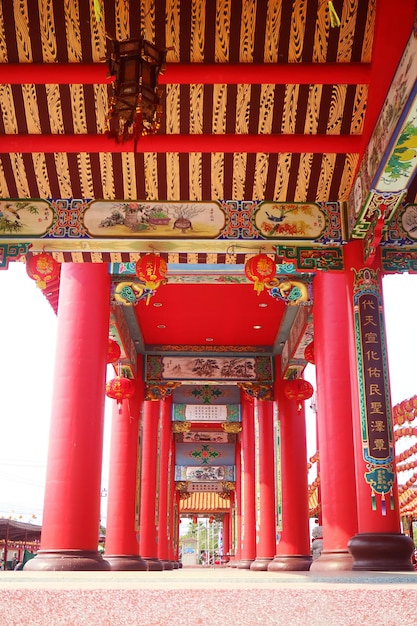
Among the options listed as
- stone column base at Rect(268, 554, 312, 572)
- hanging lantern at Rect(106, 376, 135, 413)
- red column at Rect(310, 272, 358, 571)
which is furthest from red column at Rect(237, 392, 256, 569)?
red column at Rect(310, 272, 358, 571)

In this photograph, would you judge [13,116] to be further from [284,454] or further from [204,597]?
[284,454]

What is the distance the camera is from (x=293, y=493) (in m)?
13.0

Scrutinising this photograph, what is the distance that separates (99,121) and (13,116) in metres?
0.91

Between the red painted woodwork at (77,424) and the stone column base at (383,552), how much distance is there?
3.14m

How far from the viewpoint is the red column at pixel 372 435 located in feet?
20.2

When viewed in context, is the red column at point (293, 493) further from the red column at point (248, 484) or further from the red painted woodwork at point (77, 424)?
the red painted woodwork at point (77, 424)

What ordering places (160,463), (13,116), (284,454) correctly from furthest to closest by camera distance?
1. (160,463)
2. (284,454)
3. (13,116)

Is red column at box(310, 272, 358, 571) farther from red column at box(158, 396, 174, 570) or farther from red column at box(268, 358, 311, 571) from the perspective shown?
red column at box(158, 396, 174, 570)

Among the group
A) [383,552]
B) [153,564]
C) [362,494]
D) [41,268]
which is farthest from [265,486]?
[41,268]

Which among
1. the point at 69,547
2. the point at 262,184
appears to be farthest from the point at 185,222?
the point at 69,547

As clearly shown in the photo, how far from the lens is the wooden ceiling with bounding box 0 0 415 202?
578cm

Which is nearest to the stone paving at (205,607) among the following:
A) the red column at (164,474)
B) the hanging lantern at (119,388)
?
the hanging lantern at (119,388)

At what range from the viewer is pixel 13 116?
680 centimetres

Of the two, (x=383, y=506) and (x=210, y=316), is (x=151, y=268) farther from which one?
(x=210, y=316)
